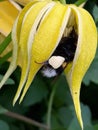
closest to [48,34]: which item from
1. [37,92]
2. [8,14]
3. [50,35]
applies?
[50,35]

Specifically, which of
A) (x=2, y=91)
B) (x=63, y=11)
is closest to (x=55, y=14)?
(x=63, y=11)

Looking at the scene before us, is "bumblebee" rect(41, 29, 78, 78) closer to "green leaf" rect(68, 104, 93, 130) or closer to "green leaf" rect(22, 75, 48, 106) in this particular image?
"green leaf" rect(68, 104, 93, 130)

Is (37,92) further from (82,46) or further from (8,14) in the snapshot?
(82,46)

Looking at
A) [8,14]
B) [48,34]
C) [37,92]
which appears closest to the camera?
[48,34]

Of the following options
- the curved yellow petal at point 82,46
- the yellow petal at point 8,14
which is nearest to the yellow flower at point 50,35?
the curved yellow petal at point 82,46

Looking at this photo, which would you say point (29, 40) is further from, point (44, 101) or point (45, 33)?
point (44, 101)

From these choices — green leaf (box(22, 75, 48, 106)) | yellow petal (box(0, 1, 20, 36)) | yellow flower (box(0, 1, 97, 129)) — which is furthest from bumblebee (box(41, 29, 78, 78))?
green leaf (box(22, 75, 48, 106))
